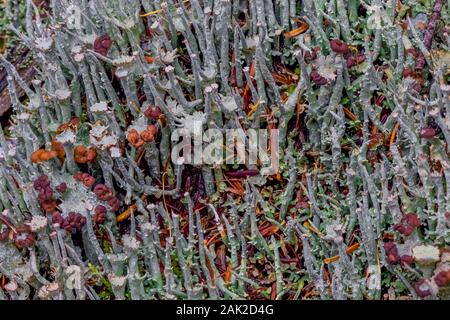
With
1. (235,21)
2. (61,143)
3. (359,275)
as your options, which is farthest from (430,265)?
(61,143)

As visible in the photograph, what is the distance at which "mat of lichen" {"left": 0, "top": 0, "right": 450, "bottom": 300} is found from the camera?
2.66m

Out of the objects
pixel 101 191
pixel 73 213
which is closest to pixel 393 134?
pixel 101 191

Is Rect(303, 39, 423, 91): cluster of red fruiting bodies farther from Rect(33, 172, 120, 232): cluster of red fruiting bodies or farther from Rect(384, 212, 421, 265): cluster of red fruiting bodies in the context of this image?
Rect(33, 172, 120, 232): cluster of red fruiting bodies

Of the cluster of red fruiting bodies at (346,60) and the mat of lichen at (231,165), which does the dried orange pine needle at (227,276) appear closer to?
the mat of lichen at (231,165)

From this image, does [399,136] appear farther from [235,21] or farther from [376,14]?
[235,21]

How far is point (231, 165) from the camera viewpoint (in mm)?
3008

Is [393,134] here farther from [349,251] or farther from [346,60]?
[349,251]

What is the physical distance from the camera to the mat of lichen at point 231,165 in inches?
105

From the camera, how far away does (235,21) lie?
123 inches

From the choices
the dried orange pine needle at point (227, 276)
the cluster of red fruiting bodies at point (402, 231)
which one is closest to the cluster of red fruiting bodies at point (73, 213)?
the dried orange pine needle at point (227, 276)

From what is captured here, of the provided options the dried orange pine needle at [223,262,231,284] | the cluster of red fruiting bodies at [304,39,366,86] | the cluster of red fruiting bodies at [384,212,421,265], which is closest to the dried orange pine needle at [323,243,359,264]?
the cluster of red fruiting bodies at [384,212,421,265]

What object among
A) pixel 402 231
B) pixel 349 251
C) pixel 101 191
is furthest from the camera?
pixel 101 191

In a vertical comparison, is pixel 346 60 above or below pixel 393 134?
above

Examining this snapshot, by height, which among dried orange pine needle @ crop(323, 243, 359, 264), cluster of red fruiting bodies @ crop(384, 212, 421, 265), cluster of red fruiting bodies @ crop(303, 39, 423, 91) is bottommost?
dried orange pine needle @ crop(323, 243, 359, 264)
